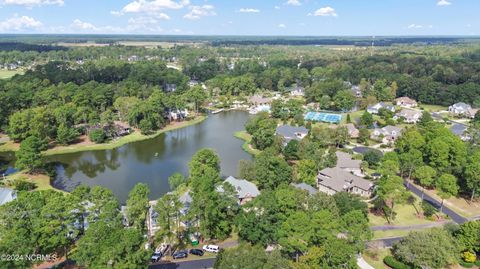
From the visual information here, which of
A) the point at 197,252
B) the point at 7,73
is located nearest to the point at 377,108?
the point at 197,252

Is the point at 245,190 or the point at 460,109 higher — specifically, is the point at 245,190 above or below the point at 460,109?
below

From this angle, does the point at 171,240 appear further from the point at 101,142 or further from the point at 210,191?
the point at 101,142

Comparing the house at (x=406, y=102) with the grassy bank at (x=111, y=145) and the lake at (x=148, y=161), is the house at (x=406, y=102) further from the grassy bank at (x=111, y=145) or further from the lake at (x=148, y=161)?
the grassy bank at (x=111, y=145)

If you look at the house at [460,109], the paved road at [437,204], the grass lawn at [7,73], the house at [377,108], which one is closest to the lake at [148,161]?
the paved road at [437,204]

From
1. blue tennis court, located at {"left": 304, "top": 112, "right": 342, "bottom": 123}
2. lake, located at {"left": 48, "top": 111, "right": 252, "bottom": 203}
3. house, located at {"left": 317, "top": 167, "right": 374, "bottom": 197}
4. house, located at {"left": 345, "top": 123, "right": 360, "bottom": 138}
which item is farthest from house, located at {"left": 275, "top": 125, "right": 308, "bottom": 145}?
house, located at {"left": 317, "top": 167, "right": 374, "bottom": 197}

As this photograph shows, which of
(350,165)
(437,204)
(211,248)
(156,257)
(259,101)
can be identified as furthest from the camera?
(259,101)

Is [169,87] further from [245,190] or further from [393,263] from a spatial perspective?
[393,263]

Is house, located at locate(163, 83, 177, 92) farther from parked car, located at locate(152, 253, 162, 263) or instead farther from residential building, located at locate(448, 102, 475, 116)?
parked car, located at locate(152, 253, 162, 263)
